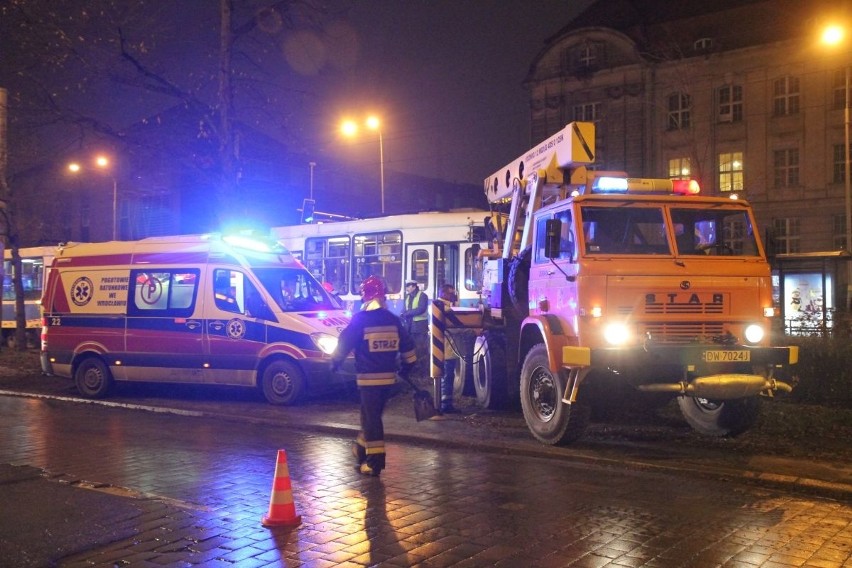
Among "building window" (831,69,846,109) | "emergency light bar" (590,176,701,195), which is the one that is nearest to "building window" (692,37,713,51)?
"building window" (831,69,846,109)

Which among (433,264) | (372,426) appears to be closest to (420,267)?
(433,264)

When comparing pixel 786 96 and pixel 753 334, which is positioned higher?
pixel 786 96

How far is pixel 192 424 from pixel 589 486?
6.43 metres

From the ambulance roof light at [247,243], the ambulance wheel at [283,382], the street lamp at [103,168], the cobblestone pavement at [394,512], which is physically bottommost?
the cobblestone pavement at [394,512]

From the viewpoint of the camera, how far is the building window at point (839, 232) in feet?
124

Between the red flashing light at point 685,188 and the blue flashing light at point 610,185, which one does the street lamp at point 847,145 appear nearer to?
the red flashing light at point 685,188

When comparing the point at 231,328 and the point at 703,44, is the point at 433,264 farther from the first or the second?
the point at 703,44

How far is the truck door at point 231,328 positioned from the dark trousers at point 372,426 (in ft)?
18.9

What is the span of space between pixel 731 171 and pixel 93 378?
3539 cm

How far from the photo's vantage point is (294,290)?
13922mm

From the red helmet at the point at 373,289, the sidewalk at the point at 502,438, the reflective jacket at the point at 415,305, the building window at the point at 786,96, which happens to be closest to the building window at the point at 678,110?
the building window at the point at 786,96

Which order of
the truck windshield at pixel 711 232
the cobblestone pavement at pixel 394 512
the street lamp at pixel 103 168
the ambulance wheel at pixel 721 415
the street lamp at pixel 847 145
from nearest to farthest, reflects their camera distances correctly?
the cobblestone pavement at pixel 394 512 → the truck windshield at pixel 711 232 → the ambulance wheel at pixel 721 415 → the street lamp at pixel 847 145 → the street lamp at pixel 103 168

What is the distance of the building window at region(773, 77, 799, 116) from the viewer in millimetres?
38812

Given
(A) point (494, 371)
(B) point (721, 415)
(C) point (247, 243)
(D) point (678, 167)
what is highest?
(D) point (678, 167)
